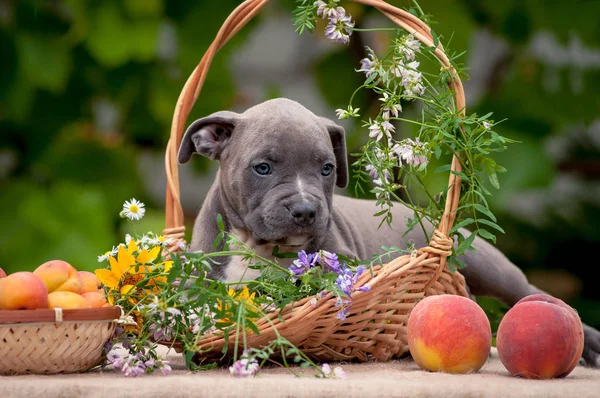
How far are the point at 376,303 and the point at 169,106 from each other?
3106 mm

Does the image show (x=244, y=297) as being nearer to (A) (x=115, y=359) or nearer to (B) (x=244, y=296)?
(B) (x=244, y=296)

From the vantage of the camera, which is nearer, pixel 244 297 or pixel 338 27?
pixel 244 297

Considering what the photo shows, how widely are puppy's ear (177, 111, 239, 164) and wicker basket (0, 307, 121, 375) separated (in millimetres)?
742

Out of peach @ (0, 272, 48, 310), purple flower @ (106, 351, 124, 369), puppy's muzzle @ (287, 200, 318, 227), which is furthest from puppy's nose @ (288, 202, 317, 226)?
peach @ (0, 272, 48, 310)

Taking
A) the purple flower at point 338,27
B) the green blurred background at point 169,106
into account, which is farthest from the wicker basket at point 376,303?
the green blurred background at point 169,106

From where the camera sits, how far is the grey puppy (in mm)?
2594

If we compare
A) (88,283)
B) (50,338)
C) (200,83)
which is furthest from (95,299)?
(200,83)

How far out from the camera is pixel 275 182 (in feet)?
8.69

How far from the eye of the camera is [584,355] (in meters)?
3.10

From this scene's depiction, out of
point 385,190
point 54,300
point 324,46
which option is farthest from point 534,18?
point 54,300

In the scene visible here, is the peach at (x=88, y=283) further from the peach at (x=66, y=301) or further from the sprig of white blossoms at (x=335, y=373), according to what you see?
the sprig of white blossoms at (x=335, y=373)

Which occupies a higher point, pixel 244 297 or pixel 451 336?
pixel 244 297

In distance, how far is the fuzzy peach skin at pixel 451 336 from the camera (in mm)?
2320

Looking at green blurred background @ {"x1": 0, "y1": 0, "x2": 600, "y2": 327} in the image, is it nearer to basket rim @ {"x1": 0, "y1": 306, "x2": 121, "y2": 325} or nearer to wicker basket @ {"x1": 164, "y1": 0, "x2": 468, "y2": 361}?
wicker basket @ {"x1": 164, "y1": 0, "x2": 468, "y2": 361}
